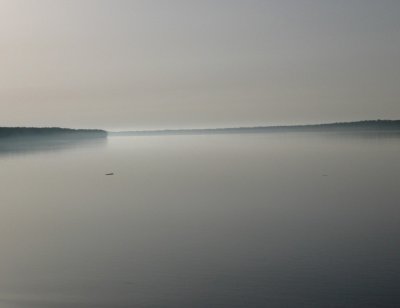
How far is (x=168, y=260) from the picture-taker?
10.3 meters

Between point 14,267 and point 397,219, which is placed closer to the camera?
point 14,267

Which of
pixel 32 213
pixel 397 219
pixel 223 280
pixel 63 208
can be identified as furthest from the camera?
pixel 63 208

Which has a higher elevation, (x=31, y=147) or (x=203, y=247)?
(x=31, y=147)

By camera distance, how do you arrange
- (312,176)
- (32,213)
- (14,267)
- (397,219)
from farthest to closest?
(312,176) < (32,213) < (397,219) < (14,267)

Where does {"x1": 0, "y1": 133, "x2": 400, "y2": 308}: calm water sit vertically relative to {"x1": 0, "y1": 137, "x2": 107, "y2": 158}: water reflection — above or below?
below

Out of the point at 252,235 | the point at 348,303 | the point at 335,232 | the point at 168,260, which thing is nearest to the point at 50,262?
the point at 168,260

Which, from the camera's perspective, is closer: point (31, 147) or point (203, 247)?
point (203, 247)

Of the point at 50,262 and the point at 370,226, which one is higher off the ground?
the point at 370,226

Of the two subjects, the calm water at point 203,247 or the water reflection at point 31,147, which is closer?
the calm water at point 203,247

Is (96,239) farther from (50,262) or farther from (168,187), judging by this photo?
(168,187)

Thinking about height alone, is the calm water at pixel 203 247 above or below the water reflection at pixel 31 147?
below

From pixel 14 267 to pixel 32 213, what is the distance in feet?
25.8

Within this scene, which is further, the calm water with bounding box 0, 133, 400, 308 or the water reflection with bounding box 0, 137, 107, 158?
the water reflection with bounding box 0, 137, 107, 158

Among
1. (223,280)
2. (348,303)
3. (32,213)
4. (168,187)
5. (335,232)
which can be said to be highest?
(168,187)
